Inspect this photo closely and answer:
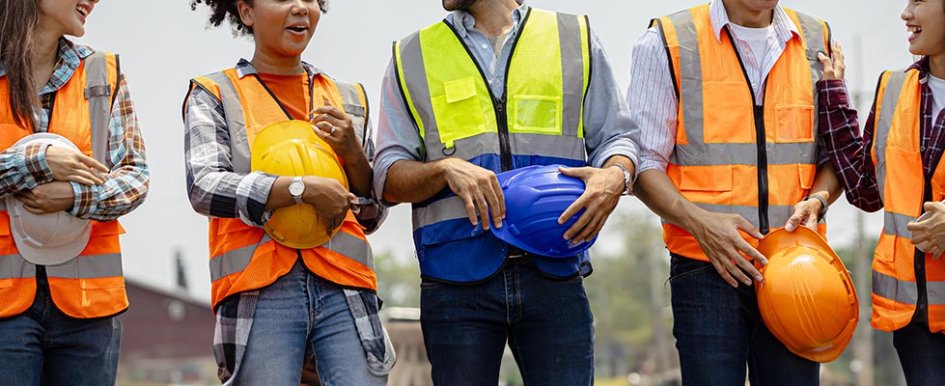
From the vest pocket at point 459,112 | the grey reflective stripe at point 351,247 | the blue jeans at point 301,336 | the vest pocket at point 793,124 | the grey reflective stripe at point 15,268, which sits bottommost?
the blue jeans at point 301,336

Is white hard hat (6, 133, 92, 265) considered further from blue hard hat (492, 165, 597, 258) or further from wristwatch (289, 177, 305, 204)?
blue hard hat (492, 165, 597, 258)

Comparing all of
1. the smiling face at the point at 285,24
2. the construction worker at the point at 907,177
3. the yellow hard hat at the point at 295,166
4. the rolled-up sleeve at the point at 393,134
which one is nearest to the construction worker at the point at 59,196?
the yellow hard hat at the point at 295,166

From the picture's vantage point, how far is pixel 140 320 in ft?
217

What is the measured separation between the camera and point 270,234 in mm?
5176

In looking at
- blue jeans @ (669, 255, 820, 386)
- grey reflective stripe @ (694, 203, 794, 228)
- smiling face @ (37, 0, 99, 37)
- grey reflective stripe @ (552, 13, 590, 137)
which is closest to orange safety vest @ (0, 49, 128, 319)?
smiling face @ (37, 0, 99, 37)

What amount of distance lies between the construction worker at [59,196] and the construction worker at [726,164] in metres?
2.15

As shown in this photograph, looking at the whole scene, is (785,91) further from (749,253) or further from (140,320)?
(140,320)

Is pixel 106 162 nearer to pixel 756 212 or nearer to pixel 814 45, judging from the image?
pixel 756 212

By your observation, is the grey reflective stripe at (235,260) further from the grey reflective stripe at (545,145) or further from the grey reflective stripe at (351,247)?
the grey reflective stripe at (545,145)

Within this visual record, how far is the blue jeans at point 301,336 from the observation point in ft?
16.6

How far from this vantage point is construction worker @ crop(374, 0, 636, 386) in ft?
16.6

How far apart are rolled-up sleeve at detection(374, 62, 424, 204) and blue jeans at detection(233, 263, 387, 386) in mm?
499

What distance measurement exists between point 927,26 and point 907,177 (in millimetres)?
668

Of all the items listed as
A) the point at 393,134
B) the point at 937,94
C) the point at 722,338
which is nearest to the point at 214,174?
the point at 393,134
